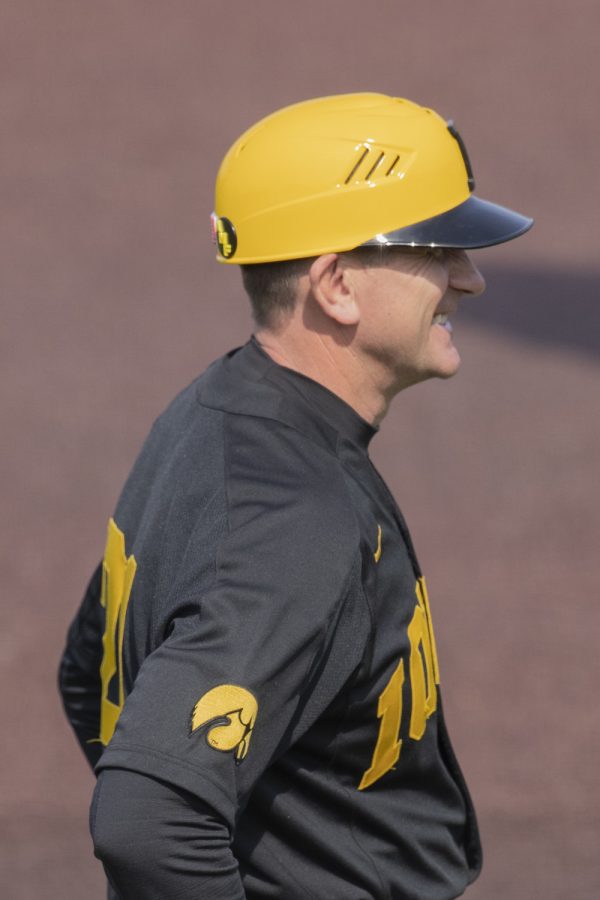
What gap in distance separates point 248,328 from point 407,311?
5143 millimetres

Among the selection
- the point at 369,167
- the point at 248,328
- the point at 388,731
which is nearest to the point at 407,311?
the point at 369,167

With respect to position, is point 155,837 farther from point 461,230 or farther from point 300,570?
point 461,230

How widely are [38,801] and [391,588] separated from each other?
265 cm

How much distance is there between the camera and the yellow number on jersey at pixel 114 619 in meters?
2.24

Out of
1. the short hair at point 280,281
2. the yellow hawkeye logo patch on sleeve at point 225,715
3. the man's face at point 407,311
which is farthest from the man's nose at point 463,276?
the yellow hawkeye logo patch on sleeve at point 225,715

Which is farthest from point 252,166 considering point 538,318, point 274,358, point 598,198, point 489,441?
point 598,198

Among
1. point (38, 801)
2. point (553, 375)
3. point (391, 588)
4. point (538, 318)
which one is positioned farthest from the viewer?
point (538, 318)

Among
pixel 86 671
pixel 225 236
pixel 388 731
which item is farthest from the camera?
pixel 86 671

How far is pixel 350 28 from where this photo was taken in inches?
409

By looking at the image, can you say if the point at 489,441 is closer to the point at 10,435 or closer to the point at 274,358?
the point at 10,435

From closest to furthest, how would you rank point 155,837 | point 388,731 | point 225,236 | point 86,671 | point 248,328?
1. point 155,837
2. point 388,731
3. point 225,236
4. point 86,671
5. point 248,328

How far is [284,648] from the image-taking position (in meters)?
1.78

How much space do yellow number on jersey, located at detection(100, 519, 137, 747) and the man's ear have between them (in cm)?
50

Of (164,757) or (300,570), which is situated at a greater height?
(300,570)
